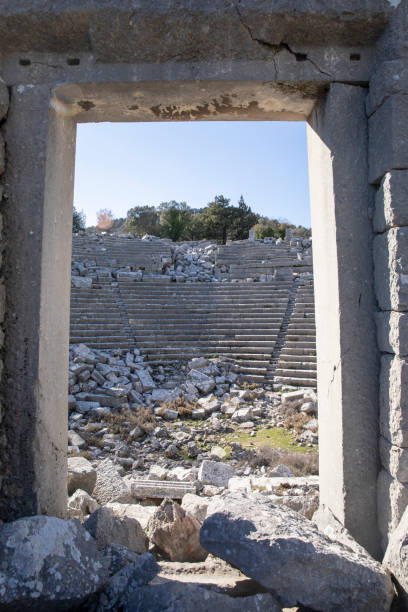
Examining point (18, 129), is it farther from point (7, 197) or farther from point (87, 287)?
point (87, 287)

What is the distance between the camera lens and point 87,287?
16.8 m

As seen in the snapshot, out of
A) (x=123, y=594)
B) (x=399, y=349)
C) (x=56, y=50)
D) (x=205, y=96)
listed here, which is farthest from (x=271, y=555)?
(x=56, y=50)

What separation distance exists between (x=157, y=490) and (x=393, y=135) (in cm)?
369

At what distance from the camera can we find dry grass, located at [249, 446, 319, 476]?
5.41 metres

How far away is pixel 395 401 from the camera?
2.10 meters

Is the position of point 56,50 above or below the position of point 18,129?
above

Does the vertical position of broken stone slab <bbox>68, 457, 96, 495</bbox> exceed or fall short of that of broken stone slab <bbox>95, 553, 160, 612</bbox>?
it falls short

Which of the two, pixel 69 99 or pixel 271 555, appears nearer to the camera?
pixel 271 555

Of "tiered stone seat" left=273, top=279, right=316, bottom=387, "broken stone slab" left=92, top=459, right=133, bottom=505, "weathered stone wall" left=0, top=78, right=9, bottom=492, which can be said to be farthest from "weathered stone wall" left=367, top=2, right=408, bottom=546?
"tiered stone seat" left=273, top=279, right=316, bottom=387

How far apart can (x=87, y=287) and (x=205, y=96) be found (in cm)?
1512

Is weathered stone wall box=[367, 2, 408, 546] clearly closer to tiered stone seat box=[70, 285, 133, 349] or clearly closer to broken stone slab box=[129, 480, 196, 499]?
broken stone slab box=[129, 480, 196, 499]

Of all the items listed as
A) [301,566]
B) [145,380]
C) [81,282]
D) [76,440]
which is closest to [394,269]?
[301,566]

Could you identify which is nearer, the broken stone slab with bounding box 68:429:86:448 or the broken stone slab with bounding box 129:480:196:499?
the broken stone slab with bounding box 129:480:196:499

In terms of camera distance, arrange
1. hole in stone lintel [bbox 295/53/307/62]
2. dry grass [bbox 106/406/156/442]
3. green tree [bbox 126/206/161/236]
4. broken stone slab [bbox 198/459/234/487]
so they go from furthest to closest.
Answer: green tree [bbox 126/206/161/236] < dry grass [bbox 106/406/156/442] < broken stone slab [bbox 198/459/234/487] < hole in stone lintel [bbox 295/53/307/62]
